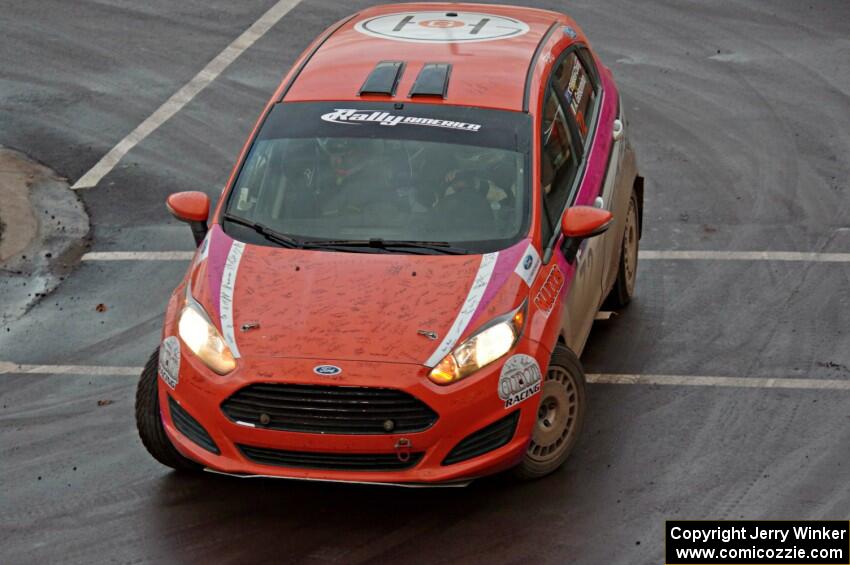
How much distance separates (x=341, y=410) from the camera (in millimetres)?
7355

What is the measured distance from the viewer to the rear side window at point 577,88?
9.79 meters

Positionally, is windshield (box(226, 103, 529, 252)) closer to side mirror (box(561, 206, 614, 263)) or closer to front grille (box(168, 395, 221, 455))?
side mirror (box(561, 206, 614, 263))

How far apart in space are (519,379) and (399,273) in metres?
0.90

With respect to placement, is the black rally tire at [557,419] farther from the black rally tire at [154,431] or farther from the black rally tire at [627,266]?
the black rally tire at [627,266]

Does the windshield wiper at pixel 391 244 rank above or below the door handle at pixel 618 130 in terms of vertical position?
above

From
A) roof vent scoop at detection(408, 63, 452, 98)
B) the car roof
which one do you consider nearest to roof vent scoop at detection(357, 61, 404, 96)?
the car roof

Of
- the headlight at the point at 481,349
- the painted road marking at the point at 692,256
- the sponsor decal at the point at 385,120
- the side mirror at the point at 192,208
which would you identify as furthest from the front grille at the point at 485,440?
the painted road marking at the point at 692,256

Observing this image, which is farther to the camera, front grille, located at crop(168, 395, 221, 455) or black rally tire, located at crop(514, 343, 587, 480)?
black rally tire, located at crop(514, 343, 587, 480)

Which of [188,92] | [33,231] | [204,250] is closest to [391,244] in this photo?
[204,250]

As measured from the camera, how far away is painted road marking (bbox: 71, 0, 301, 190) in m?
13.9

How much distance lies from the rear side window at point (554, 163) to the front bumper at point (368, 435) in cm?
137

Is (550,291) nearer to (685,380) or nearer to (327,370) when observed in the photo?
(327,370)

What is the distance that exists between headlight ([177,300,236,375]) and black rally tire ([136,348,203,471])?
1.65 ft

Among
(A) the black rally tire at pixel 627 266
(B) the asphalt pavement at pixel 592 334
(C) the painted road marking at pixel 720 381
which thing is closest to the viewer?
(B) the asphalt pavement at pixel 592 334
